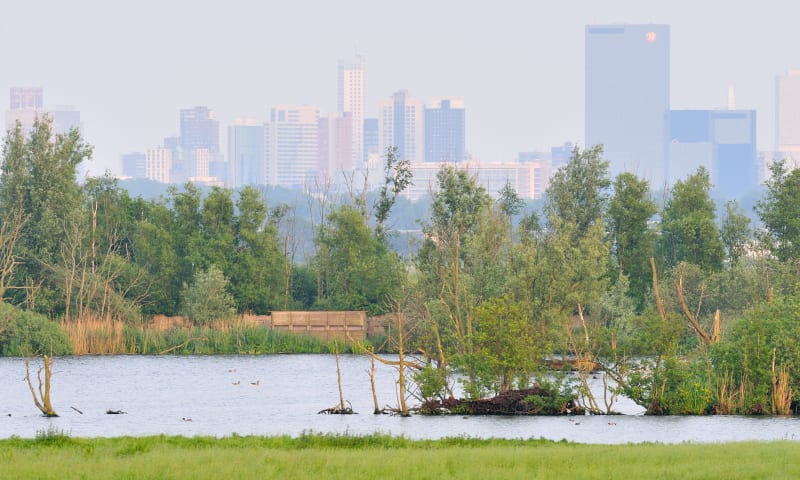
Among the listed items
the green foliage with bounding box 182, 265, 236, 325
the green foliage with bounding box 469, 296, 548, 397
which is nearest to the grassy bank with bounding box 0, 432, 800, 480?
the green foliage with bounding box 469, 296, 548, 397

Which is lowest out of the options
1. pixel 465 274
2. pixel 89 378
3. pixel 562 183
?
pixel 89 378

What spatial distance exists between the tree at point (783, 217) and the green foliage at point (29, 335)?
3961cm

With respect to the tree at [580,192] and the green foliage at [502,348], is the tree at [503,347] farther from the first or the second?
the tree at [580,192]

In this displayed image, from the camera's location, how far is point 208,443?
33031 millimetres

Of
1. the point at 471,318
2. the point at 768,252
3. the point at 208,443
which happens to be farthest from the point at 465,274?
the point at 768,252

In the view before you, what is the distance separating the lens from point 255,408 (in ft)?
168

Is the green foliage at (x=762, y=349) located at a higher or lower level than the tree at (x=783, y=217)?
lower

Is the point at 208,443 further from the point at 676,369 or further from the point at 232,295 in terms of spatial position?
the point at 232,295

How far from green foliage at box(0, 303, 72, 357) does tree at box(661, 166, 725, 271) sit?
3599 cm

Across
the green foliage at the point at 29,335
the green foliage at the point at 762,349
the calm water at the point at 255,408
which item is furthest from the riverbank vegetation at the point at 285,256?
the green foliage at the point at 762,349

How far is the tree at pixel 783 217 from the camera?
260ft

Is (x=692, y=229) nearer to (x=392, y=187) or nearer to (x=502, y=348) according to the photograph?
(x=392, y=187)

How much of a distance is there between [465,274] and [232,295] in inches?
1105

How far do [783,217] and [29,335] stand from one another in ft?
141
